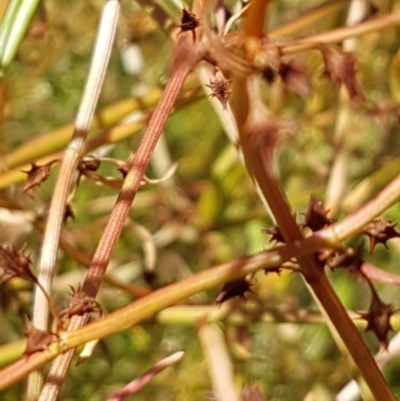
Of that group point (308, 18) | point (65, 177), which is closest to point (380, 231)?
point (65, 177)

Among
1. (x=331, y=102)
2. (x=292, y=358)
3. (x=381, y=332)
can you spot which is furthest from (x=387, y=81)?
(x=381, y=332)

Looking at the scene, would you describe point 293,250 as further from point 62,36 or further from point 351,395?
point 62,36

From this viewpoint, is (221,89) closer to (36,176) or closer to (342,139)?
(36,176)

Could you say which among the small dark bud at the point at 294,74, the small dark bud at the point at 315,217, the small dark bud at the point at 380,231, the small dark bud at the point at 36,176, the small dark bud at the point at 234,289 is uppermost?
the small dark bud at the point at 36,176

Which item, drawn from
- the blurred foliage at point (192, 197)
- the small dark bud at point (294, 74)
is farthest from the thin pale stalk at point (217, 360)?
the small dark bud at point (294, 74)

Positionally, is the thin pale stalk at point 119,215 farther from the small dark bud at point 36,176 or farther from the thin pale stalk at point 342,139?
the thin pale stalk at point 342,139
